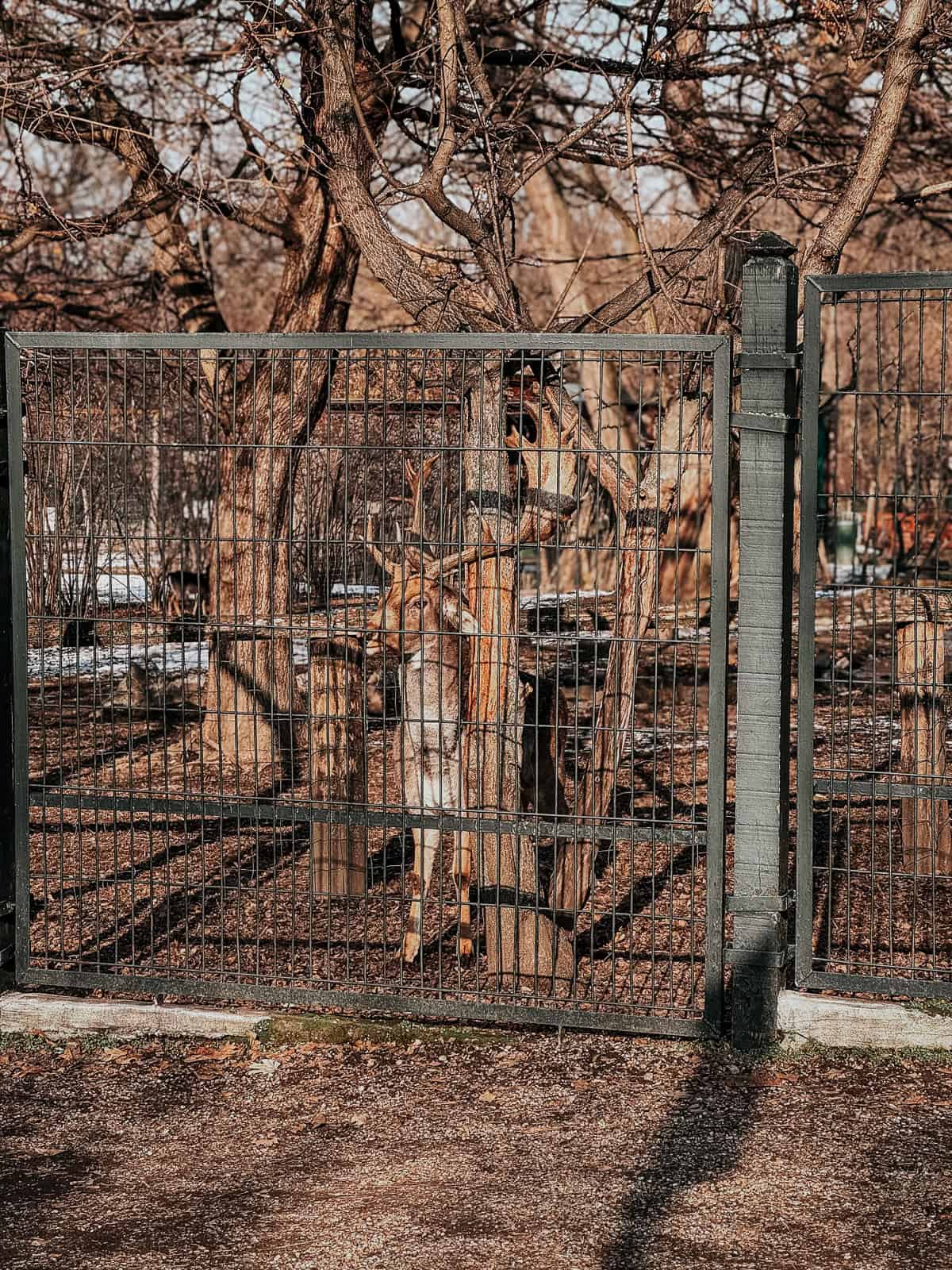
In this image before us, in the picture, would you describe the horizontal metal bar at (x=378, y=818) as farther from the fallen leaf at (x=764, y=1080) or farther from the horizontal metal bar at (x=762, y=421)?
the horizontal metal bar at (x=762, y=421)

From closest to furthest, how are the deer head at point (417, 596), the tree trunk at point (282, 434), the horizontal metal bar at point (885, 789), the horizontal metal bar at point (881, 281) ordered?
the horizontal metal bar at point (881, 281)
the horizontal metal bar at point (885, 789)
the deer head at point (417, 596)
the tree trunk at point (282, 434)

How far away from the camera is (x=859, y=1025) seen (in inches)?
201

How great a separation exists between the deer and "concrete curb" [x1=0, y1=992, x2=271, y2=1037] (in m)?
0.73

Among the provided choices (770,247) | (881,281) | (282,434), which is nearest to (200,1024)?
(770,247)

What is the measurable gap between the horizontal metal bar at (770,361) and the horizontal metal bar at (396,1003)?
222cm

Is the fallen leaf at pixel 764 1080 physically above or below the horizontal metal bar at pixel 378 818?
below

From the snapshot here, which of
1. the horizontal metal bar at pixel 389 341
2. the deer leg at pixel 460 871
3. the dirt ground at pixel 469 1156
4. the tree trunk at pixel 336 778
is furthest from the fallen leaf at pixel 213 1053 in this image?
the horizontal metal bar at pixel 389 341

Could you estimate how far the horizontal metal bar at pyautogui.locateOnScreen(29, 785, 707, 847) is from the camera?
5031mm

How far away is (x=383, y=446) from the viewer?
516 cm

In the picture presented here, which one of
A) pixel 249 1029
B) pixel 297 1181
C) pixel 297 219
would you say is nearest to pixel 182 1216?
pixel 297 1181

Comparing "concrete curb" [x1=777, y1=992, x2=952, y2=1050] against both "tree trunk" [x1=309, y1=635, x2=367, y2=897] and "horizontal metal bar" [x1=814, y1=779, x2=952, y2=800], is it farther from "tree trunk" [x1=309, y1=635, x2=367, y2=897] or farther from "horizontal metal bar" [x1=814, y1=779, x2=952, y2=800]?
"tree trunk" [x1=309, y1=635, x2=367, y2=897]

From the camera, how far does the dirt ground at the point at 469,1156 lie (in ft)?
12.8

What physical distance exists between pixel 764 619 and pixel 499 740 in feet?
3.40

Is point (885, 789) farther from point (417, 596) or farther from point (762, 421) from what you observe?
point (417, 596)
